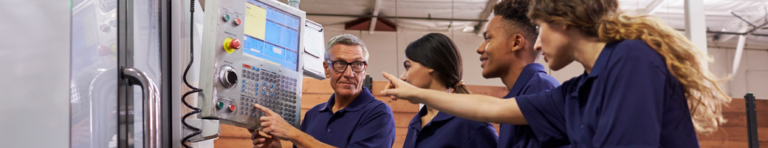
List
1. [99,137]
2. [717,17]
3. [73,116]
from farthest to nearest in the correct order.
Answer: [717,17] → [99,137] → [73,116]

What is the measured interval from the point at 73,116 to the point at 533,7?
89 cm

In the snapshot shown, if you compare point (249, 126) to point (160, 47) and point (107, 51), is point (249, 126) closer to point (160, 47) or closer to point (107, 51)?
point (160, 47)

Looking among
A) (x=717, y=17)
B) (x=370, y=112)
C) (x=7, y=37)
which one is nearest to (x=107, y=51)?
(x=7, y=37)

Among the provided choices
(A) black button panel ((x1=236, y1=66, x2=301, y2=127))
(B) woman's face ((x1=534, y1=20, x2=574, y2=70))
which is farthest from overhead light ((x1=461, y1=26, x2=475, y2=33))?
(B) woman's face ((x1=534, y1=20, x2=574, y2=70))

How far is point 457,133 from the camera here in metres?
1.59

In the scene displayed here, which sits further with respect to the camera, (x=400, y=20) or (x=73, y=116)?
(x=400, y=20)

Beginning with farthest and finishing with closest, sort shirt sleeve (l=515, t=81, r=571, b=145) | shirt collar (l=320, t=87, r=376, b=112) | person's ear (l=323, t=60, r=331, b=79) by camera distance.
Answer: person's ear (l=323, t=60, r=331, b=79) → shirt collar (l=320, t=87, r=376, b=112) → shirt sleeve (l=515, t=81, r=571, b=145)

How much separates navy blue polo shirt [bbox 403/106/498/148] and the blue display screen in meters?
0.52

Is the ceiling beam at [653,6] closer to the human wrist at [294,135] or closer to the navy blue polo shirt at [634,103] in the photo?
the human wrist at [294,135]

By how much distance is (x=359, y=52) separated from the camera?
2.06 meters

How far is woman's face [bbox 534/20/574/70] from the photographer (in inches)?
41.4

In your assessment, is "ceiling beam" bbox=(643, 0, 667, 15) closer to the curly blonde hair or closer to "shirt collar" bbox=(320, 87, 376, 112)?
"shirt collar" bbox=(320, 87, 376, 112)

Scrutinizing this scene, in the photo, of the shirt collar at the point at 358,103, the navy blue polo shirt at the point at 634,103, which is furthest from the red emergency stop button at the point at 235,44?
the navy blue polo shirt at the point at 634,103

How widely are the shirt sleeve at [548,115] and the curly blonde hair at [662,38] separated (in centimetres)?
21
